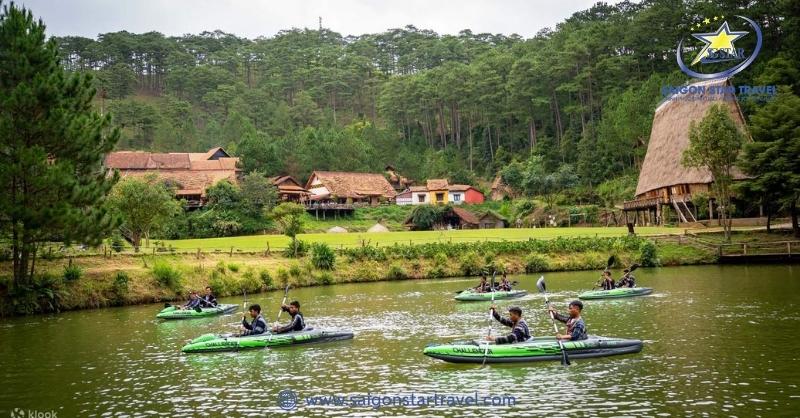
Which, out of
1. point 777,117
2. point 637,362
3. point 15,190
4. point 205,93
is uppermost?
point 205,93

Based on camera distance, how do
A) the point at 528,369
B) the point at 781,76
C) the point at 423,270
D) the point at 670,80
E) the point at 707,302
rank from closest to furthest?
the point at 528,369, the point at 707,302, the point at 423,270, the point at 781,76, the point at 670,80

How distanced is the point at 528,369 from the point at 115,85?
145 meters

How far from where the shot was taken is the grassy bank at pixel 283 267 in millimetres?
38344

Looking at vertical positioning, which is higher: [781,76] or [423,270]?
[781,76]

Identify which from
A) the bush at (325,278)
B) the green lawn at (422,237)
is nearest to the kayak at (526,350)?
the bush at (325,278)

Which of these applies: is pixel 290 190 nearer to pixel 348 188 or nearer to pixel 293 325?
pixel 348 188

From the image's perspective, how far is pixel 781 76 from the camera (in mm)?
67562

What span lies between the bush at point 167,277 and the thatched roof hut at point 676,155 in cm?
4832

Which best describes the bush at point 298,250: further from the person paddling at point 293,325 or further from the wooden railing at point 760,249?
the wooden railing at point 760,249

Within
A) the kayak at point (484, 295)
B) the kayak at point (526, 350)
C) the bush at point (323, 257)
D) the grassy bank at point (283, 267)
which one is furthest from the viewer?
the bush at point (323, 257)

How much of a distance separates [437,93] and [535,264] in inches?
2620

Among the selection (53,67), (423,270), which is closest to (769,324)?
(423,270)

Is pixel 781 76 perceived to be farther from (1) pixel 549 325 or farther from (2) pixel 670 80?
(1) pixel 549 325

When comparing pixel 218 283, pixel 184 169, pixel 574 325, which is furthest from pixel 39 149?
pixel 184 169
